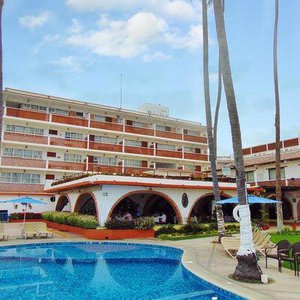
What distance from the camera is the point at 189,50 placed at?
66.0ft

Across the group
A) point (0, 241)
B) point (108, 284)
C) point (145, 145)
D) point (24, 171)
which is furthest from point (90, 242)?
point (145, 145)

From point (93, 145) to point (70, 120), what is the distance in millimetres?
4143

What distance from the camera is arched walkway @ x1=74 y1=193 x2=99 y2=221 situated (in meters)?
28.8

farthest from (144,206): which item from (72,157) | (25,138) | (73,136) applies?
(25,138)

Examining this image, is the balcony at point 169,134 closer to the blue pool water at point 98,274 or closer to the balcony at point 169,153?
the balcony at point 169,153

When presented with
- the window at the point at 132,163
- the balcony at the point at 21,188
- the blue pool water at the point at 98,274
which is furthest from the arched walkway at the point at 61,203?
the blue pool water at the point at 98,274

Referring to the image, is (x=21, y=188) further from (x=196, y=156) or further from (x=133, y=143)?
(x=196, y=156)

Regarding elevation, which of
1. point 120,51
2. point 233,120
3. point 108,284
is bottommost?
point 108,284

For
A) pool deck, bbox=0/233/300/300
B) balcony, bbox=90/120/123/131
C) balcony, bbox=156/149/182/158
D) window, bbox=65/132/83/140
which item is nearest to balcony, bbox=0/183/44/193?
window, bbox=65/132/83/140

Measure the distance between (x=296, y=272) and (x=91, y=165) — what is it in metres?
33.5

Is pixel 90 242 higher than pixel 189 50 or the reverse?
the reverse

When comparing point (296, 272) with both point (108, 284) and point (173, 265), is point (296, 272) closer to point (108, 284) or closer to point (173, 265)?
point (173, 265)

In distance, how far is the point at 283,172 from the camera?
129 feet

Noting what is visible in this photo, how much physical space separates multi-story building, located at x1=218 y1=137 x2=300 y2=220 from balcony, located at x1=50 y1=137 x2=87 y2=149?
17270 millimetres
